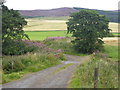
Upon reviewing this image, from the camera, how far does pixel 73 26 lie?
136ft

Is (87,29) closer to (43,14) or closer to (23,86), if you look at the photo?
(23,86)

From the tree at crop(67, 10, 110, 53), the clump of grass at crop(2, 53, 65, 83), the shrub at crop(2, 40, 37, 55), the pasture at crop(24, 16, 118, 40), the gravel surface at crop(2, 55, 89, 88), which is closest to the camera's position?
the gravel surface at crop(2, 55, 89, 88)

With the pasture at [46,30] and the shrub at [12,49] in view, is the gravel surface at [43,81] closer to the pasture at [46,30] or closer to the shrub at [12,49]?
the shrub at [12,49]

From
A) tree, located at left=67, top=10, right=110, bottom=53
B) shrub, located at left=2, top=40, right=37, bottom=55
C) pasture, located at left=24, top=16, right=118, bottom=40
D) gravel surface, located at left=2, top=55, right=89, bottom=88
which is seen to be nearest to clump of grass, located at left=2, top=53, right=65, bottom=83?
gravel surface, located at left=2, top=55, right=89, bottom=88

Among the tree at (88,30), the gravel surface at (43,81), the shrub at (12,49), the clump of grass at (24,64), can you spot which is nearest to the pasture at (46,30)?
the tree at (88,30)

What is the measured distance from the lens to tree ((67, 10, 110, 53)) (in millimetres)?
35281

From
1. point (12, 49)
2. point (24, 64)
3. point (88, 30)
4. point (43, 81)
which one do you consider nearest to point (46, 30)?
point (88, 30)

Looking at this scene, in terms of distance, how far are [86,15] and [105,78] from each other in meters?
26.5

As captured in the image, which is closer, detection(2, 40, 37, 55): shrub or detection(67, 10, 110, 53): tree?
detection(2, 40, 37, 55): shrub

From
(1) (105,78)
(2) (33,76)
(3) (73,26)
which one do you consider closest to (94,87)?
(1) (105,78)

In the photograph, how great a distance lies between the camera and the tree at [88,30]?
3528cm

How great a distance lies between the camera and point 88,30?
36.3 metres

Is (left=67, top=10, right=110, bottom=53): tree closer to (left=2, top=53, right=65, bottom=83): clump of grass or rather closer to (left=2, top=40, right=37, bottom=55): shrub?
(left=2, top=40, right=37, bottom=55): shrub

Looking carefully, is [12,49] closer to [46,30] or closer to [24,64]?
[24,64]
